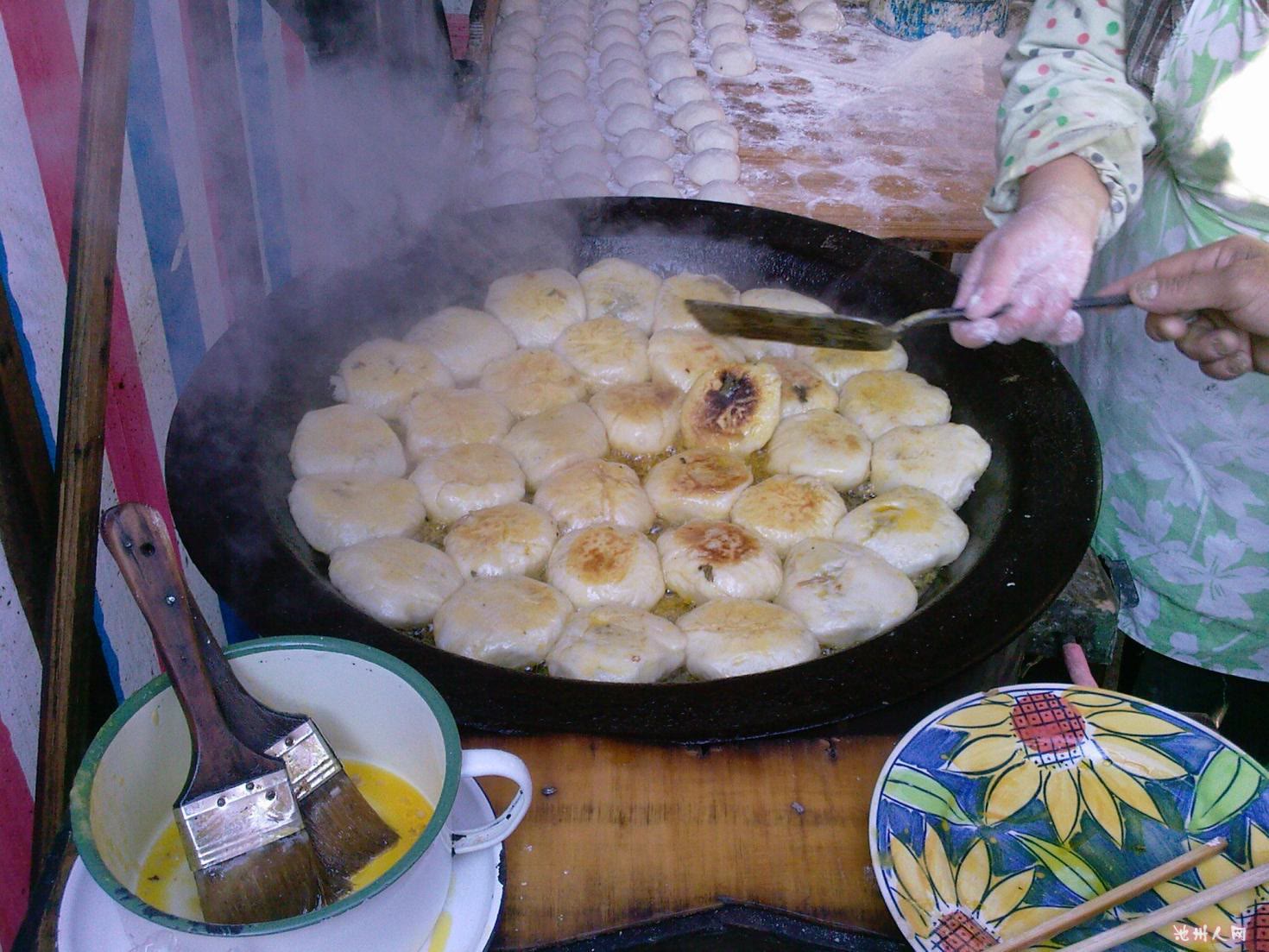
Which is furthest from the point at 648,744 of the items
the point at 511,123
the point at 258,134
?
the point at 511,123

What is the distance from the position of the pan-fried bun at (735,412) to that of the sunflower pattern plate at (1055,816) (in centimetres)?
92

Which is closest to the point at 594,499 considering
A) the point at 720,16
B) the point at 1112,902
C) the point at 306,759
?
the point at 306,759

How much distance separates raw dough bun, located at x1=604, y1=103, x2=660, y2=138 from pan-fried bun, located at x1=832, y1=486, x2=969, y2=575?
9.48 ft

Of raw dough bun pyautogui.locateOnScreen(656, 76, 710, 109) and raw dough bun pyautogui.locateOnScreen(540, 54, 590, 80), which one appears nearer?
raw dough bun pyautogui.locateOnScreen(656, 76, 710, 109)

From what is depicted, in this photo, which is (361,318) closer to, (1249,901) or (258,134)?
(258,134)

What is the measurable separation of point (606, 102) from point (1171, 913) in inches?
172

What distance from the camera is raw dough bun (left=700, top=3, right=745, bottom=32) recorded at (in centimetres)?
522

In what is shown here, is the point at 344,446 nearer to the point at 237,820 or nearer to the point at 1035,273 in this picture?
the point at 237,820

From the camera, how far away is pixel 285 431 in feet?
7.38

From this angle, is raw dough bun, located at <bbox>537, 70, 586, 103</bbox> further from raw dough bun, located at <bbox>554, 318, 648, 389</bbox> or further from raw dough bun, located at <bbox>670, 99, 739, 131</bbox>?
raw dough bun, located at <bbox>554, 318, 648, 389</bbox>

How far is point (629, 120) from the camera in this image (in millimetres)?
4422

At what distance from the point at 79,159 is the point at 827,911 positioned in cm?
193

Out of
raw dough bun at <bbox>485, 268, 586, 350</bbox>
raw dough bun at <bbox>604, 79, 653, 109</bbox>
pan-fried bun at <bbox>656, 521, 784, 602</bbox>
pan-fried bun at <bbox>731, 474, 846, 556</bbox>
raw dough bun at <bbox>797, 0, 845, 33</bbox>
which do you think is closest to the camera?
pan-fried bun at <bbox>656, 521, 784, 602</bbox>

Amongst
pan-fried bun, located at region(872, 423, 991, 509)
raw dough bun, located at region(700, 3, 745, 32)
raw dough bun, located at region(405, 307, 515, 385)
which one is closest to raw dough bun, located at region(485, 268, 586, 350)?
raw dough bun, located at region(405, 307, 515, 385)
